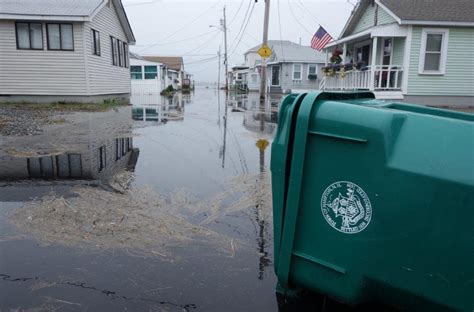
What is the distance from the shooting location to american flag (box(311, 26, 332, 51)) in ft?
70.9

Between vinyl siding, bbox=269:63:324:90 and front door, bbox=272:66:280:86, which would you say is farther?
front door, bbox=272:66:280:86

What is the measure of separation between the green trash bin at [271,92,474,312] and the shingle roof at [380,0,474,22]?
15.9 meters

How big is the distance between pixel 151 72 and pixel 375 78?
91.9 feet

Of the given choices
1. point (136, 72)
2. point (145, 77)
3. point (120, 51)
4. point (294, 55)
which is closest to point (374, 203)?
point (120, 51)

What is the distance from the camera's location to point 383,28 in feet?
51.9

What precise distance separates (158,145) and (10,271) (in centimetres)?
560

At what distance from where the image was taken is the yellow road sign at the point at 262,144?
819 centimetres

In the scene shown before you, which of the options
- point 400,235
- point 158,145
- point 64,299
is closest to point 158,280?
point 64,299

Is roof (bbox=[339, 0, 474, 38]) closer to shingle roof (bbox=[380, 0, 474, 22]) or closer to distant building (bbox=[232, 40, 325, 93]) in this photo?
shingle roof (bbox=[380, 0, 474, 22])

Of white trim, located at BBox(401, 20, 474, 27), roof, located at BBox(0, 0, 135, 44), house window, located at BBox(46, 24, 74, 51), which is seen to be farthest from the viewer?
house window, located at BBox(46, 24, 74, 51)

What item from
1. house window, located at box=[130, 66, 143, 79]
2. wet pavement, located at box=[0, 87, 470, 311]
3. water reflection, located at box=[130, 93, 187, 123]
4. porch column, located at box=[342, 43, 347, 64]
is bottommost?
wet pavement, located at box=[0, 87, 470, 311]

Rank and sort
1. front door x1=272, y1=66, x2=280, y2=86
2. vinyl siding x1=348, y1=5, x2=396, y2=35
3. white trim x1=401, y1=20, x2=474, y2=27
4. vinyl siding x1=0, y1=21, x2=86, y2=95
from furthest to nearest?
front door x1=272, y1=66, x2=280, y2=86 < vinyl siding x1=348, y1=5, x2=396, y2=35 < vinyl siding x1=0, y1=21, x2=86, y2=95 < white trim x1=401, y1=20, x2=474, y2=27

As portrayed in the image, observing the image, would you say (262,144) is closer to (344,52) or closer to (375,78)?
(375,78)

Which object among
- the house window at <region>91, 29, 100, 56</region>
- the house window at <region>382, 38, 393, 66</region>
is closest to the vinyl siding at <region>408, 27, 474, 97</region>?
the house window at <region>382, 38, 393, 66</region>
